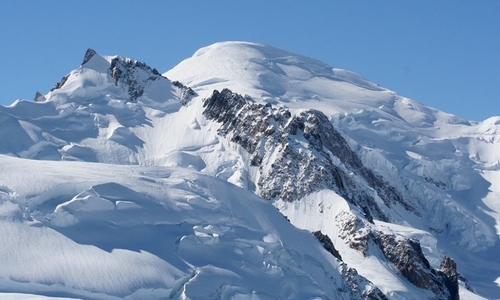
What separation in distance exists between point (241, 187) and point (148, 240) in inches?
1174

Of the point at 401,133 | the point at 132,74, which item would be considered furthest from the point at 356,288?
the point at 401,133

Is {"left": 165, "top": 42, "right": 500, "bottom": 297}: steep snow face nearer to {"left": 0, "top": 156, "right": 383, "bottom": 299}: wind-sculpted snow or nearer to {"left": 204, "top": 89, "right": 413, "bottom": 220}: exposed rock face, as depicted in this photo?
{"left": 204, "top": 89, "right": 413, "bottom": 220}: exposed rock face

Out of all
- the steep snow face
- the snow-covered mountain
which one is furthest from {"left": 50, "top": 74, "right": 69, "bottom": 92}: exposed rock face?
the steep snow face

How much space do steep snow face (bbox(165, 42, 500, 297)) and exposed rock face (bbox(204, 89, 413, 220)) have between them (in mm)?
5733

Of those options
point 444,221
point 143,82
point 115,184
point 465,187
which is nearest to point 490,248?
point 444,221

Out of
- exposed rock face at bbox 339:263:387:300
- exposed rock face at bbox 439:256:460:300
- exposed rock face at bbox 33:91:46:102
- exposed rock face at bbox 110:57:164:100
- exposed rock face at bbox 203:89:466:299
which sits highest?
exposed rock face at bbox 110:57:164:100

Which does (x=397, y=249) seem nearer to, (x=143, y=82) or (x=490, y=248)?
(x=490, y=248)

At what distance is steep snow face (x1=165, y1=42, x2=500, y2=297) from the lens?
11412cm

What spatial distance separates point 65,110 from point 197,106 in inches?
595

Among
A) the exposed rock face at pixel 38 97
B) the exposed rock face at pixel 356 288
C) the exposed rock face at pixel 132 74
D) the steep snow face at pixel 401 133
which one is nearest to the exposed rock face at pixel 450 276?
the exposed rock face at pixel 356 288

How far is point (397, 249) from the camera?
251 ft

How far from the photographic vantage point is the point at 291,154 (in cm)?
9062

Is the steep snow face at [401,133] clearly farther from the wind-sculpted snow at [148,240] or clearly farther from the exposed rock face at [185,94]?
the wind-sculpted snow at [148,240]

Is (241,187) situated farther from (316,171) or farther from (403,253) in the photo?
(403,253)
